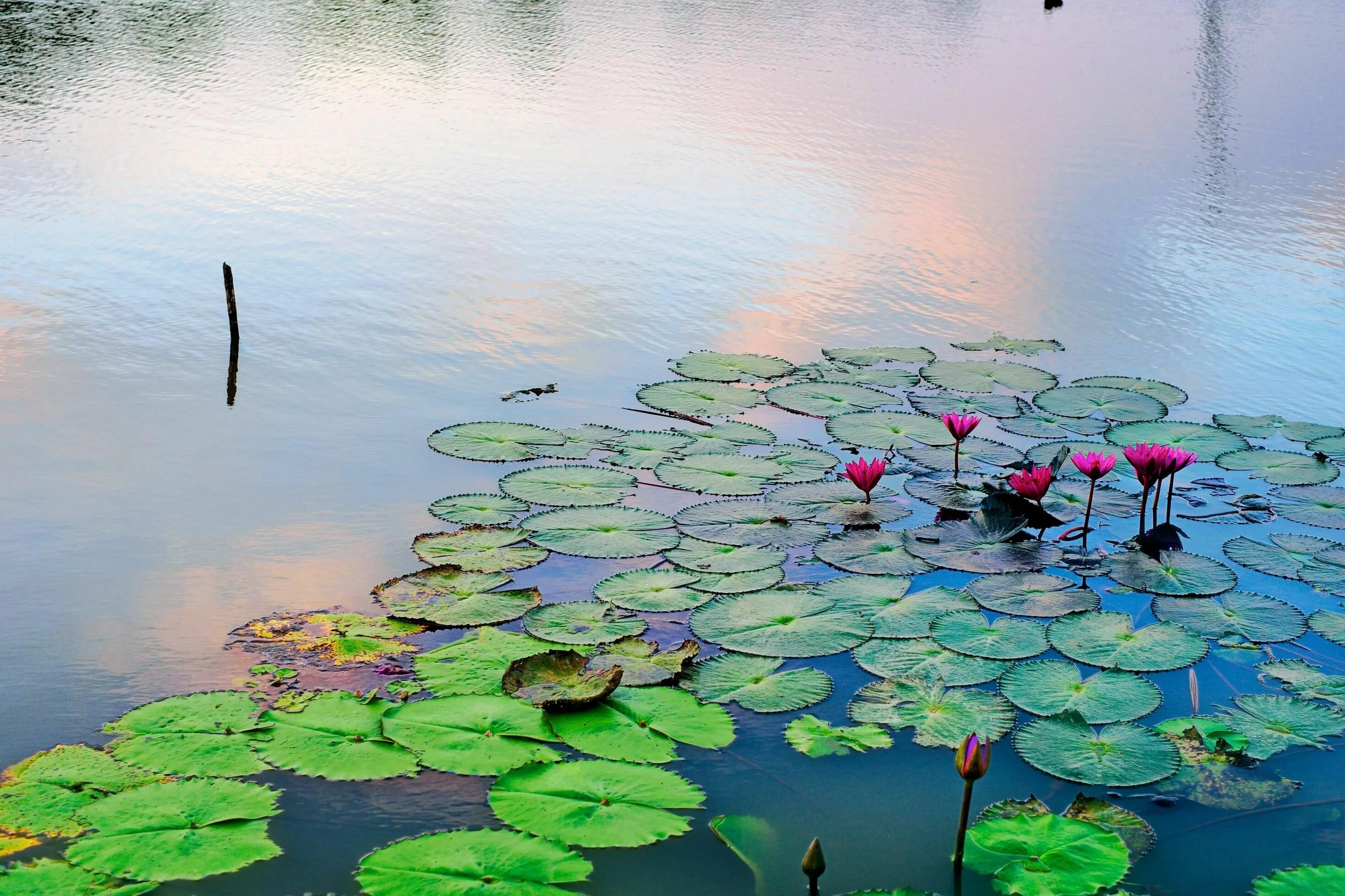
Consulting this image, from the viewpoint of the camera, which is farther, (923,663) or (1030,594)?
(1030,594)

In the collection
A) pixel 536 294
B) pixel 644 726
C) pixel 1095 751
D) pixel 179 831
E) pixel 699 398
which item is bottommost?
pixel 1095 751

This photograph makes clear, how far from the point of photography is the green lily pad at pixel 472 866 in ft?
7.53

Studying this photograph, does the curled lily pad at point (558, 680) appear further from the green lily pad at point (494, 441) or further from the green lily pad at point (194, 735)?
the green lily pad at point (494, 441)

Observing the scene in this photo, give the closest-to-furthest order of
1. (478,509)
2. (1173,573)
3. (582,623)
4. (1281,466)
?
(582,623) < (1173,573) < (478,509) < (1281,466)

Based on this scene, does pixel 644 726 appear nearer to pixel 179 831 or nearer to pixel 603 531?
pixel 179 831

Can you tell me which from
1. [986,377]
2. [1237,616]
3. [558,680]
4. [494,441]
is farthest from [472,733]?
[986,377]

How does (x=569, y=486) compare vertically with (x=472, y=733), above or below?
above

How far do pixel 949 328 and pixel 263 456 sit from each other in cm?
395

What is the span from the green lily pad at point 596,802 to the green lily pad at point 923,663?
30.4 inches

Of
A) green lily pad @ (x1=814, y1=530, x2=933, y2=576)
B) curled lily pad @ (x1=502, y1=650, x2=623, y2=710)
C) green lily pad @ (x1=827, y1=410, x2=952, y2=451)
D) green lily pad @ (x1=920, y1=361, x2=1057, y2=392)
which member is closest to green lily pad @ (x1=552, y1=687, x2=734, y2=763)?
curled lily pad @ (x1=502, y1=650, x2=623, y2=710)

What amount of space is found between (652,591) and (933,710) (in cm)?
100

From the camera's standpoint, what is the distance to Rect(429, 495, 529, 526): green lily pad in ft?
13.6

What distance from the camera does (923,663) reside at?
3.24 meters

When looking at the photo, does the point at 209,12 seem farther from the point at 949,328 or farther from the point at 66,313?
the point at 949,328
